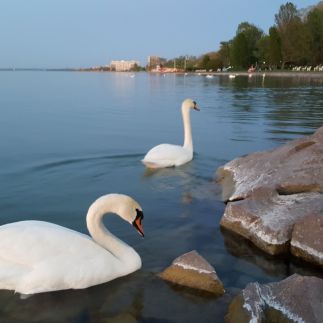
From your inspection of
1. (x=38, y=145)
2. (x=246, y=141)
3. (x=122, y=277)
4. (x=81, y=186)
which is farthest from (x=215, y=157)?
(x=122, y=277)

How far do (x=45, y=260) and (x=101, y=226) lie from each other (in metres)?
0.76

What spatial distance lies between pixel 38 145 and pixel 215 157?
191 inches

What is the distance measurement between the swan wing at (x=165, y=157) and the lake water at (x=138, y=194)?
174 mm

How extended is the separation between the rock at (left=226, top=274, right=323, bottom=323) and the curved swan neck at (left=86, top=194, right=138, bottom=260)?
1.42m

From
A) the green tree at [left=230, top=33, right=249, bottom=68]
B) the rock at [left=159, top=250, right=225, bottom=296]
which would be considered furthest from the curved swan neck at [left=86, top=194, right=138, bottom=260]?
the green tree at [left=230, top=33, right=249, bottom=68]

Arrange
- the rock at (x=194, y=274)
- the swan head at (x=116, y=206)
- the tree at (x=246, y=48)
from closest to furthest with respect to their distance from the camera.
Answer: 1. the rock at (x=194, y=274)
2. the swan head at (x=116, y=206)
3. the tree at (x=246, y=48)

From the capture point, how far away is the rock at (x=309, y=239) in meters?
5.59

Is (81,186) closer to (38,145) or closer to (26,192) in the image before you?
(26,192)

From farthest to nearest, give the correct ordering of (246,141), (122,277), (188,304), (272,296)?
(246,141) → (122,277) → (188,304) → (272,296)

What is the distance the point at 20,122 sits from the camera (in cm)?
1780

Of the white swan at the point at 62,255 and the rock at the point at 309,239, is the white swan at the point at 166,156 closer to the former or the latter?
the rock at the point at 309,239

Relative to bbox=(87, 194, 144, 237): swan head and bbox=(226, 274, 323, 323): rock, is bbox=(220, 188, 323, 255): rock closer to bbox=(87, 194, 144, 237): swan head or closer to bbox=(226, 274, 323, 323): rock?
bbox=(226, 274, 323, 323): rock

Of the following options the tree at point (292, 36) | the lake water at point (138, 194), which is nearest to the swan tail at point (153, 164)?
the lake water at point (138, 194)

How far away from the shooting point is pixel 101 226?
208 inches
